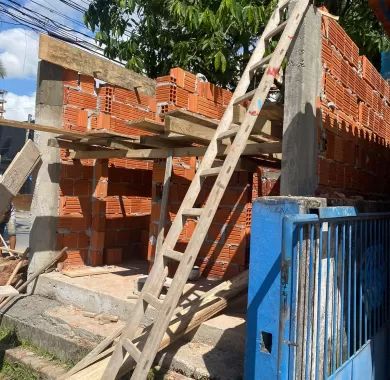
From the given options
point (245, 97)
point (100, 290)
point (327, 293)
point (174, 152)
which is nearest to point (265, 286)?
point (327, 293)

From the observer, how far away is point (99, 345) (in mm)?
4293

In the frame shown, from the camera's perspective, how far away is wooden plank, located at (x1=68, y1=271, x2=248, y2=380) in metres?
3.77

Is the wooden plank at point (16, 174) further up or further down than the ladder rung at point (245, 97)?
further down

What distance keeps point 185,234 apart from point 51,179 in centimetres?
213

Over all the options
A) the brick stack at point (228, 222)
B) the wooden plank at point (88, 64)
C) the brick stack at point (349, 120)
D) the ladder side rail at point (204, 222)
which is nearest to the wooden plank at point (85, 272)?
the brick stack at point (228, 222)

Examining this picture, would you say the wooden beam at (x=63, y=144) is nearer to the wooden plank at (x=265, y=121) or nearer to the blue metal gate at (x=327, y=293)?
the wooden plank at (x=265, y=121)

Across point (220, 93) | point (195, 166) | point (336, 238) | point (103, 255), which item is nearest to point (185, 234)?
point (195, 166)

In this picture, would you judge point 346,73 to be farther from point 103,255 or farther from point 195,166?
point 103,255

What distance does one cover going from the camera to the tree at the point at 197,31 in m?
7.28

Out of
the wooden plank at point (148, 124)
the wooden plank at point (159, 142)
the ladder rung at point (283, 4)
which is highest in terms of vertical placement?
the ladder rung at point (283, 4)

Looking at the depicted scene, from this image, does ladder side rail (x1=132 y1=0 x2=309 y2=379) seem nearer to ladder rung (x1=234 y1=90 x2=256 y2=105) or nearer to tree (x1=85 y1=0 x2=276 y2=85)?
ladder rung (x1=234 y1=90 x2=256 y2=105)

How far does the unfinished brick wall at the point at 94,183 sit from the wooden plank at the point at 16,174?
1724 millimetres

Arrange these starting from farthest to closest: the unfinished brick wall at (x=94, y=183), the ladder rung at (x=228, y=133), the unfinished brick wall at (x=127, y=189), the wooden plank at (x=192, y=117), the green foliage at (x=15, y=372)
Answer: the unfinished brick wall at (x=94, y=183), the unfinished brick wall at (x=127, y=189), the green foliage at (x=15, y=372), the wooden plank at (x=192, y=117), the ladder rung at (x=228, y=133)

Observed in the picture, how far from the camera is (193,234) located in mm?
3246
